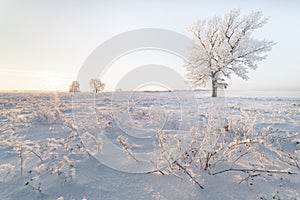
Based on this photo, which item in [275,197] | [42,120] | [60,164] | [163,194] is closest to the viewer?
[275,197]

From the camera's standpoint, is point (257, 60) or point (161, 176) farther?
point (257, 60)

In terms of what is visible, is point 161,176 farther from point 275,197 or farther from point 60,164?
point 60,164

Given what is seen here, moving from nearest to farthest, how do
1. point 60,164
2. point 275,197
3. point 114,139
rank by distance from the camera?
point 275,197 → point 60,164 → point 114,139

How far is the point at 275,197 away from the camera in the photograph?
6.00 feet

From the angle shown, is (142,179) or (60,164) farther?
(60,164)

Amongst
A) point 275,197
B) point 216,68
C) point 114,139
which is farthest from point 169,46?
point 216,68

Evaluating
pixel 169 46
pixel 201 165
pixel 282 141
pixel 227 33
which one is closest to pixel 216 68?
pixel 227 33

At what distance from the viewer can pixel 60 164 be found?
2.60 meters

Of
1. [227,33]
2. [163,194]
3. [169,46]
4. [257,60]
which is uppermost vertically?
[227,33]

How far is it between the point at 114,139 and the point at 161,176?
196 cm

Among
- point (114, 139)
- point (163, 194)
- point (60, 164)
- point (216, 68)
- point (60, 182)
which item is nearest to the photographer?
point (163, 194)

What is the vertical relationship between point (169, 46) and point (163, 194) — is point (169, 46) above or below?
above

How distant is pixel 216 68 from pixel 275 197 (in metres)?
16.7

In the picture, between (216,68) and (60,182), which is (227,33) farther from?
(60,182)
